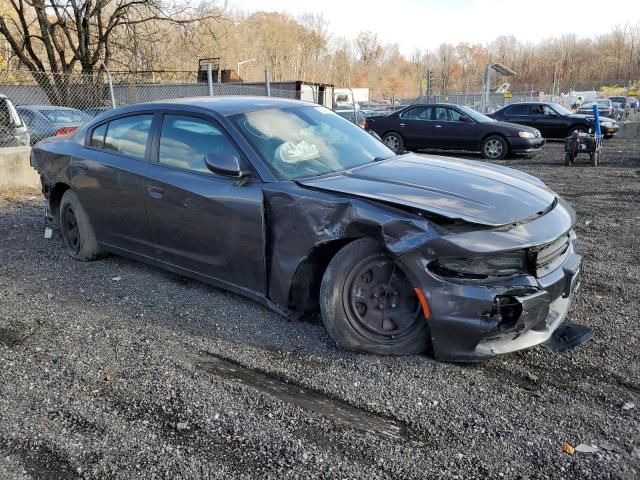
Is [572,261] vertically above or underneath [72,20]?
underneath

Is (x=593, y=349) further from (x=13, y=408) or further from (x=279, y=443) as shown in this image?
(x=13, y=408)

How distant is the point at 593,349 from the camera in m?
3.43

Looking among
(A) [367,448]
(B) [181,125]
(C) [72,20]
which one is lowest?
(A) [367,448]

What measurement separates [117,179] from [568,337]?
372 centimetres

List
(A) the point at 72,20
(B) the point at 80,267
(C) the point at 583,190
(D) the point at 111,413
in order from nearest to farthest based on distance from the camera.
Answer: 1. (D) the point at 111,413
2. (B) the point at 80,267
3. (C) the point at 583,190
4. (A) the point at 72,20

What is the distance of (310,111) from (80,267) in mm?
2688

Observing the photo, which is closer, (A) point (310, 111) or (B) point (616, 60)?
(A) point (310, 111)

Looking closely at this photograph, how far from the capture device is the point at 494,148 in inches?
574

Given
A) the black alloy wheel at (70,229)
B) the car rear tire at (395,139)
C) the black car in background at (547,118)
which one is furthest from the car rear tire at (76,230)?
the black car in background at (547,118)

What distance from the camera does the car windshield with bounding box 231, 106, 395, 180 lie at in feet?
12.6

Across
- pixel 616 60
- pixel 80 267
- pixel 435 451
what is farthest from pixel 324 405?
pixel 616 60

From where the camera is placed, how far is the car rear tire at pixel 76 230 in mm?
5152

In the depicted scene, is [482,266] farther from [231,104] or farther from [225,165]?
[231,104]

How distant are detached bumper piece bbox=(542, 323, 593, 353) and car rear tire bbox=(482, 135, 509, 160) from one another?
1159 cm
